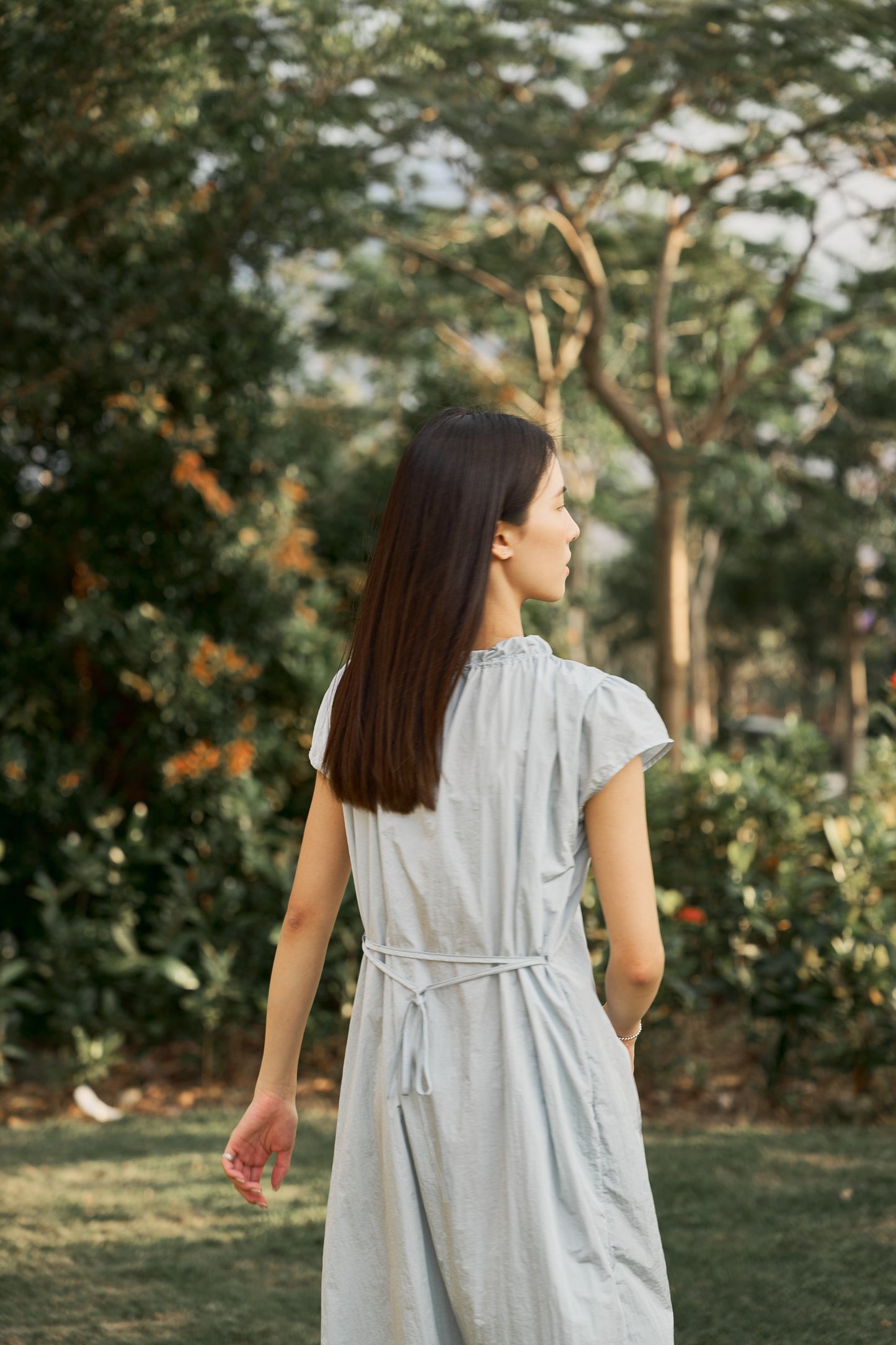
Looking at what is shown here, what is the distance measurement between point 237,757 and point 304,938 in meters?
3.43

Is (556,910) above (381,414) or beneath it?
above

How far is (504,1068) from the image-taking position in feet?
4.69

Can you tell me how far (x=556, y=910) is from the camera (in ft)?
4.84

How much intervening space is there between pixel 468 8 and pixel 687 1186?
560cm

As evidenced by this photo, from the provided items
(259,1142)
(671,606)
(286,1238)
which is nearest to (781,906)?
(286,1238)

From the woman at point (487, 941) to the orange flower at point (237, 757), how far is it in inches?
137

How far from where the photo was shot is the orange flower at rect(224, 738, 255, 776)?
5.04 meters

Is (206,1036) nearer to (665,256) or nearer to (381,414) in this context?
(665,256)

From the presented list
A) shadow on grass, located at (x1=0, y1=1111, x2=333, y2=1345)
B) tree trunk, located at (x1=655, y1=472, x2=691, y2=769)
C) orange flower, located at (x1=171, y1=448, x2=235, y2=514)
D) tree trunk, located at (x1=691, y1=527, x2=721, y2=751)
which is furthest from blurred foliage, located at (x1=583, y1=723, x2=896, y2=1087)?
tree trunk, located at (x1=691, y1=527, x2=721, y2=751)

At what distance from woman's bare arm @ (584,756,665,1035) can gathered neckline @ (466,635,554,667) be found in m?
0.19

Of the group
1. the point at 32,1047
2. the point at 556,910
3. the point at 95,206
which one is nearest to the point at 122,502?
the point at 95,206

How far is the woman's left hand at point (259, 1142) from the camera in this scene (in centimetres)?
168

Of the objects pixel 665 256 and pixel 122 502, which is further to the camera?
pixel 665 256

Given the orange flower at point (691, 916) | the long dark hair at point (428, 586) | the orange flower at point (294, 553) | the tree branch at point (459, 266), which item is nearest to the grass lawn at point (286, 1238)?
the orange flower at point (691, 916)
